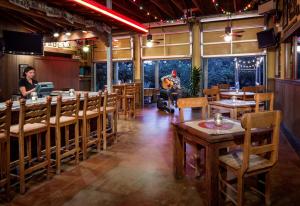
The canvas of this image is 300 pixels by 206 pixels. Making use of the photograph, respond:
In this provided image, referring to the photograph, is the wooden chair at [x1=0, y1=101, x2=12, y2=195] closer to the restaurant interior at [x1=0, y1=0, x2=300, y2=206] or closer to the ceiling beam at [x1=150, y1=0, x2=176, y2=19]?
the restaurant interior at [x1=0, y1=0, x2=300, y2=206]

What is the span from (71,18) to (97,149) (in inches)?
108

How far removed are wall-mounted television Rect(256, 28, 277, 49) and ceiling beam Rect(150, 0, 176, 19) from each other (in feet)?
10.1

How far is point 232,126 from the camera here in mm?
2969

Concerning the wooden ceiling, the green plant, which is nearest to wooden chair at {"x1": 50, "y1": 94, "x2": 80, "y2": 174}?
the wooden ceiling

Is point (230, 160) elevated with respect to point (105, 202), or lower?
elevated

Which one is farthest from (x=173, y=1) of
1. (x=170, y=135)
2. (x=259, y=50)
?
(x=170, y=135)

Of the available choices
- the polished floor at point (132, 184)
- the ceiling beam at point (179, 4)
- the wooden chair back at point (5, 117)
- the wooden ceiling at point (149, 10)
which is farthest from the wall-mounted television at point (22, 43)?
the wooden chair back at point (5, 117)

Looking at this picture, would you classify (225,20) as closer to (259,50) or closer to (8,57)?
(259,50)

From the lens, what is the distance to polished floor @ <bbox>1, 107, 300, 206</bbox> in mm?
2945

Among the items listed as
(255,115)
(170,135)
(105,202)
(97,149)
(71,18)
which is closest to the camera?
(255,115)

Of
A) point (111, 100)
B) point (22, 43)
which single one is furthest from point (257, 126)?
point (22, 43)

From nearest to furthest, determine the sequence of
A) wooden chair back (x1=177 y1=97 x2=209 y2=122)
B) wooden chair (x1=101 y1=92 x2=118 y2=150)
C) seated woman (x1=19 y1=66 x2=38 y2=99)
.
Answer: wooden chair back (x1=177 y1=97 x2=209 y2=122), wooden chair (x1=101 y1=92 x2=118 y2=150), seated woman (x1=19 y1=66 x2=38 y2=99)

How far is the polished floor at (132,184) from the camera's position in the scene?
2945 millimetres

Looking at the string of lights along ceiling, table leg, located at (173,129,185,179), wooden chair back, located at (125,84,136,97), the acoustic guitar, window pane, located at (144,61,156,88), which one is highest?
the string of lights along ceiling
